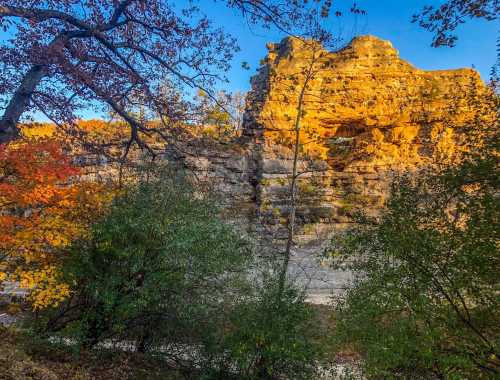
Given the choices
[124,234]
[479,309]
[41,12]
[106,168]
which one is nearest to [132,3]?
[41,12]

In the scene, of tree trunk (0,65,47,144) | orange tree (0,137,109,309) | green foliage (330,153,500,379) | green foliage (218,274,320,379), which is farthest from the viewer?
green foliage (218,274,320,379)

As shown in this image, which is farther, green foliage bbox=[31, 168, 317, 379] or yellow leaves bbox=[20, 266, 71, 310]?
green foliage bbox=[31, 168, 317, 379]

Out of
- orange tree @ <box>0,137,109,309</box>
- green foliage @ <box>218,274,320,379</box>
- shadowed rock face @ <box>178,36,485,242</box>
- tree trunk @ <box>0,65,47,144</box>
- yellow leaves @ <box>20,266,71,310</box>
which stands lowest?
green foliage @ <box>218,274,320,379</box>

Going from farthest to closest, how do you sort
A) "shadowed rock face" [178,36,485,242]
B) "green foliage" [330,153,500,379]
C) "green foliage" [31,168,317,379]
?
"shadowed rock face" [178,36,485,242], "green foliage" [31,168,317,379], "green foliage" [330,153,500,379]

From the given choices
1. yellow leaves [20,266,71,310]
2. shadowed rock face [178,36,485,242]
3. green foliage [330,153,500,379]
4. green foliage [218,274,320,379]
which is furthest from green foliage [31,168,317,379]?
shadowed rock face [178,36,485,242]

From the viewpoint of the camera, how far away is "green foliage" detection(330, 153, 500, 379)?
5.33m

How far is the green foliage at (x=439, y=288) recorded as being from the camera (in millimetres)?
5328

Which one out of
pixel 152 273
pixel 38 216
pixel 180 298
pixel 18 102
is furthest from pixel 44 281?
pixel 18 102

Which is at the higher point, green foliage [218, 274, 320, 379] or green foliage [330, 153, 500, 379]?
green foliage [330, 153, 500, 379]

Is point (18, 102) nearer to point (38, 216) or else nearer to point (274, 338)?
point (38, 216)

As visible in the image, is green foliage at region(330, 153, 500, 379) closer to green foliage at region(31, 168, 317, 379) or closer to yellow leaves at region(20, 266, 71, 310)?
green foliage at region(31, 168, 317, 379)

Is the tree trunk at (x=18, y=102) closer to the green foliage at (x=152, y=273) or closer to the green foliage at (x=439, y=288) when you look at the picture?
the green foliage at (x=152, y=273)

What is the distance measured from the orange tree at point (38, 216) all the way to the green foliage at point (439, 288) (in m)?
6.87

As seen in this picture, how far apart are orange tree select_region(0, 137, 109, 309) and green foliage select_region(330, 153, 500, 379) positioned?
6874 mm
